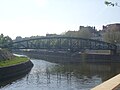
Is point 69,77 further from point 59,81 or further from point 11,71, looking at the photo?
point 11,71

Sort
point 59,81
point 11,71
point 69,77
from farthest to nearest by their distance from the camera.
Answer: point 11,71 → point 69,77 → point 59,81

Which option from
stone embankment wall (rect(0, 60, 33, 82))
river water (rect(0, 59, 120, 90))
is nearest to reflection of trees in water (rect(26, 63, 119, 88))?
river water (rect(0, 59, 120, 90))

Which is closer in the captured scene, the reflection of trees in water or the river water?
the river water

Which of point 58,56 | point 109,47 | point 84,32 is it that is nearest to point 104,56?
point 109,47

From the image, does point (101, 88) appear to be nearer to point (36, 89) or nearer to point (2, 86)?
point (36, 89)

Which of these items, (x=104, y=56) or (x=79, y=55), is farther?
(x=79, y=55)

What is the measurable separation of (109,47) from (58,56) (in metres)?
22.0

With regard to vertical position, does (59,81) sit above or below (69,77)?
above

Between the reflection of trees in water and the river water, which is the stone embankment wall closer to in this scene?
the river water

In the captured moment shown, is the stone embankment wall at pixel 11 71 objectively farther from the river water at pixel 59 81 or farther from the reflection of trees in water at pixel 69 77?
the reflection of trees in water at pixel 69 77

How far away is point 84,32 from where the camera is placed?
117438 millimetres

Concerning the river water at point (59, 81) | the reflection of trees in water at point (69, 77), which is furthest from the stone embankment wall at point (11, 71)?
the reflection of trees in water at point (69, 77)

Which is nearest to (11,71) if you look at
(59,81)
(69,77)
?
(69,77)

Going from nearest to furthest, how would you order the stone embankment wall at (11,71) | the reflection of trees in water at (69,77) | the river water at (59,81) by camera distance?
the river water at (59,81)
the reflection of trees in water at (69,77)
the stone embankment wall at (11,71)
